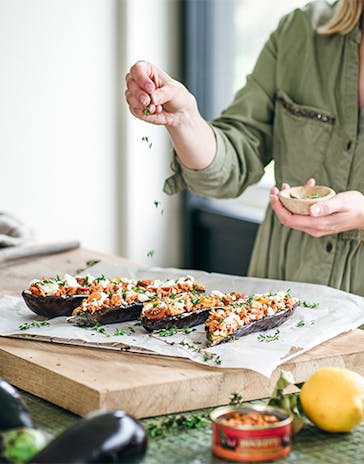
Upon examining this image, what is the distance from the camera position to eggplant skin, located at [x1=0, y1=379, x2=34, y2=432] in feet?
4.35

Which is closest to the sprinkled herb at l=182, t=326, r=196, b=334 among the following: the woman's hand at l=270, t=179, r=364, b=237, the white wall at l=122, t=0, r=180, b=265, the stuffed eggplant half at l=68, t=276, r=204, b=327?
the stuffed eggplant half at l=68, t=276, r=204, b=327

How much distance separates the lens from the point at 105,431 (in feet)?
4.07

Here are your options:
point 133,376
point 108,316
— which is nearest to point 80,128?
point 108,316

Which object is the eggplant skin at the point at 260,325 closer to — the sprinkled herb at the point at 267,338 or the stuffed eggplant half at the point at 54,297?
the sprinkled herb at the point at 267,338

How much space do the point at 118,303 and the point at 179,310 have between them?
148 millimetres

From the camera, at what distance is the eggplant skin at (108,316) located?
1959 mm

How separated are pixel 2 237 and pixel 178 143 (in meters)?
0.75

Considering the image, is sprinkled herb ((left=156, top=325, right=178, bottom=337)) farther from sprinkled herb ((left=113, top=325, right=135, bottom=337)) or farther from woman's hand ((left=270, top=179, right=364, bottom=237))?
woman's hand ((left=270, top=179, right=364, bottom=237))

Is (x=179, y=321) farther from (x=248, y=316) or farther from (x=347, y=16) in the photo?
(x=347, y=16)

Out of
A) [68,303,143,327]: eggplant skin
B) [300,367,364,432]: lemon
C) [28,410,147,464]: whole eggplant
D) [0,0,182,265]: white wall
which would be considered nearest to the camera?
[28,410,147,464]: whole eggplant

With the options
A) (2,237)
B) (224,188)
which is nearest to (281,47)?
(224,188)

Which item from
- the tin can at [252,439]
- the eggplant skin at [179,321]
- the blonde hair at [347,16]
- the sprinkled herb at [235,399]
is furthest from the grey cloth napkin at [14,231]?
the tin can at [252,439]

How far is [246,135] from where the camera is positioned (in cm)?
266

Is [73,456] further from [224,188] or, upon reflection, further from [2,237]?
[2,237]
